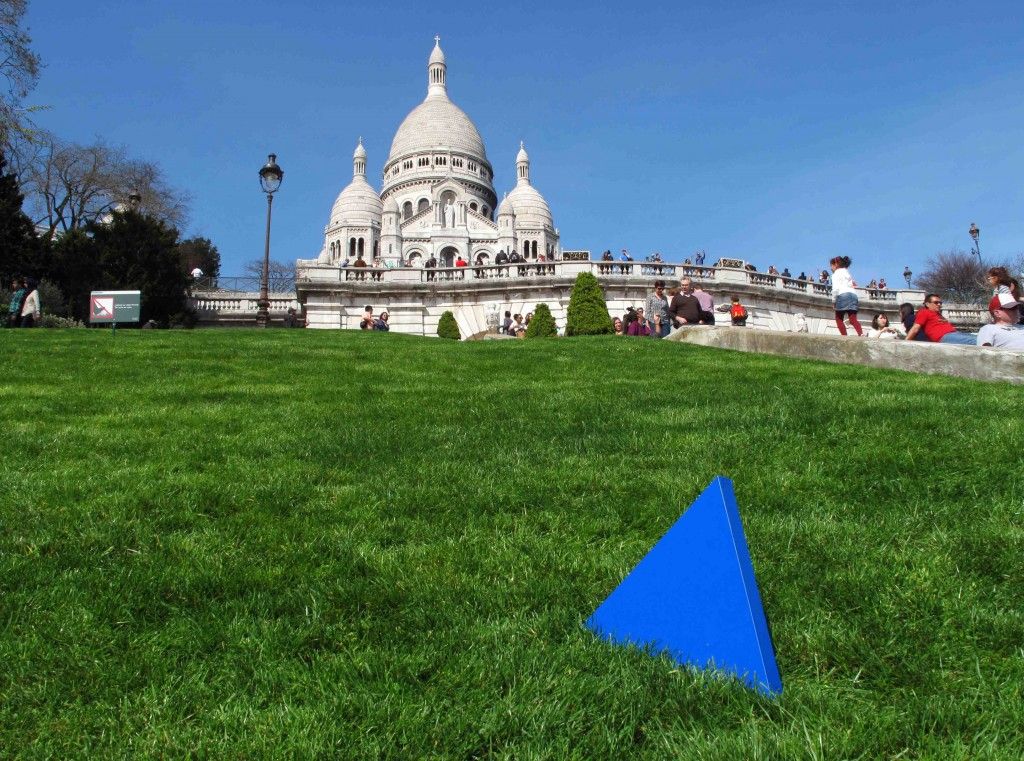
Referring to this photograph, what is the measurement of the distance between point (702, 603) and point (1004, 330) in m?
8.91

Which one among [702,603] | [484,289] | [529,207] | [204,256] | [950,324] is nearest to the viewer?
[702,603]

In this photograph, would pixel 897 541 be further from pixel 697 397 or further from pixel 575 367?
pixel 575 367

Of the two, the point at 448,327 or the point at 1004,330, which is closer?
the point at 1004,330

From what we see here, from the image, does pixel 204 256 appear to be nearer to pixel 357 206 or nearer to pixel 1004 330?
pixel 357 206

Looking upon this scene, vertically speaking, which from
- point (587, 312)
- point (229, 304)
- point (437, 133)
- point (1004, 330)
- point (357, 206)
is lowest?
point (1004, 330)

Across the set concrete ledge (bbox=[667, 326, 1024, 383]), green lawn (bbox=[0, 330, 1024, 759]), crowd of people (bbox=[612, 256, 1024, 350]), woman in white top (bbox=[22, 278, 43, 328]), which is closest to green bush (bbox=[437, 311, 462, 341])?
crowd of people (bbox=[612, 256, 1024, 350])

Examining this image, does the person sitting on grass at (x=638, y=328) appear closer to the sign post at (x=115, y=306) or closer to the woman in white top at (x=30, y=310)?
the sign post at (x=115, y=306)

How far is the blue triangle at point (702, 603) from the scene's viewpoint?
2.48 m

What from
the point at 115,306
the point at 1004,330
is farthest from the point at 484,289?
the point at 1004,330

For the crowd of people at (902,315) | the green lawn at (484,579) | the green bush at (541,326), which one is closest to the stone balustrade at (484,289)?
the green bush at (541,326)

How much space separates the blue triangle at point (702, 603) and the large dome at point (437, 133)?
100841mm

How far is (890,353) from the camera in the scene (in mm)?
10031

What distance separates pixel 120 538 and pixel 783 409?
16.2ft

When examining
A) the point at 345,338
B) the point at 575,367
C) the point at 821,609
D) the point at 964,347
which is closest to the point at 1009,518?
the point at 821,609
